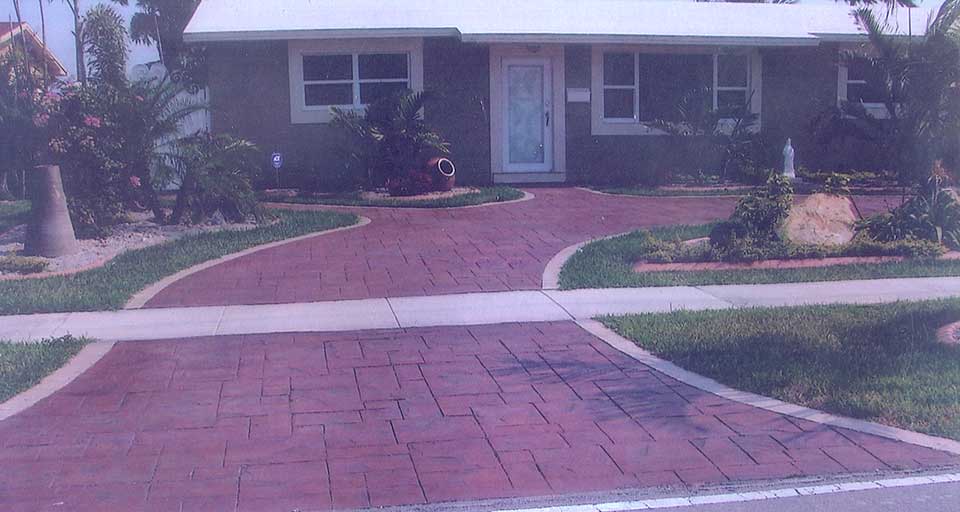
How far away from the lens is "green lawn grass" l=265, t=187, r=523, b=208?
17.4 m

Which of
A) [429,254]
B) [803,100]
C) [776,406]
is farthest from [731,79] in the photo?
[776,406]

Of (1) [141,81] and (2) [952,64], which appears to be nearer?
(2) [952,64]

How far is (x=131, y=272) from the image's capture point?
11797 mm

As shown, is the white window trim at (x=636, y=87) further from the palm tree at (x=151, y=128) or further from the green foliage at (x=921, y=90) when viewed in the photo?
the palm tree at (x=151, y=128)

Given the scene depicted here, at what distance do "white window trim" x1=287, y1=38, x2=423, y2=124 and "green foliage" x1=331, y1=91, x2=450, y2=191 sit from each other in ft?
5.05

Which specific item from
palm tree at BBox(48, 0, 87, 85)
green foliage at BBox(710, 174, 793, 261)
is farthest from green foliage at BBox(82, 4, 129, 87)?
green foliage at BBox(710, 174, 793, 261)

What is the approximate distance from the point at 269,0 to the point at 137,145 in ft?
27.7

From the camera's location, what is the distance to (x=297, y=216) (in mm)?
15922

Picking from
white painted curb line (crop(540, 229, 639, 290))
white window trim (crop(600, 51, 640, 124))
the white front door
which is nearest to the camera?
white painted curb line (crop(540, 229, 639, 290))

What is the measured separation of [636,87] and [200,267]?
39.1 ft

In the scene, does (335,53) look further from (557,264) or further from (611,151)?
(557,264)

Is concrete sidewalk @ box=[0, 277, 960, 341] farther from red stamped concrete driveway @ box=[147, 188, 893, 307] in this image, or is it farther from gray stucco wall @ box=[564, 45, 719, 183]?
gray stucco wall @ box=[564, 45, 719, 183]

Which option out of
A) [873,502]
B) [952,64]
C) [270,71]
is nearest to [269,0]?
[270,71]

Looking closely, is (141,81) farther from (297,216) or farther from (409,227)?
(409,227)
